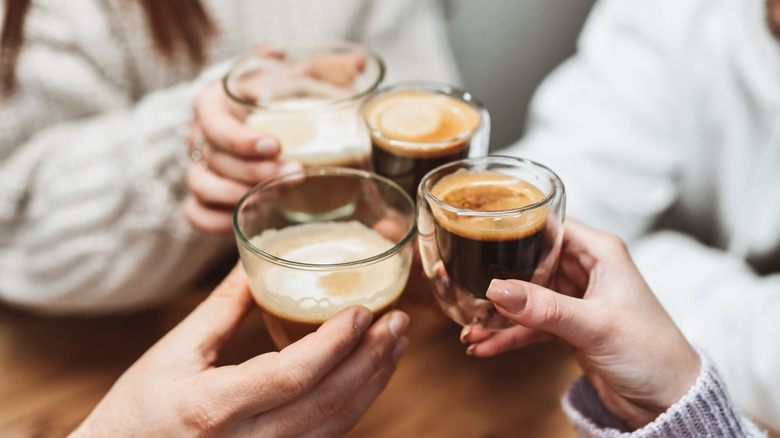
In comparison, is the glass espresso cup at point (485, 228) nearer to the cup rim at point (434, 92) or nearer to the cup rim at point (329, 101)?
the cup rim at point (434, 92)

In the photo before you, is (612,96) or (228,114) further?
(612,96)

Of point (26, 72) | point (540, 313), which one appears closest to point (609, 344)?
point (540, 313)

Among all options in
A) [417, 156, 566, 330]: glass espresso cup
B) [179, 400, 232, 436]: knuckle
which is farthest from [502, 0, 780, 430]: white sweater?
[179, 400, 232, 436]: knuckle

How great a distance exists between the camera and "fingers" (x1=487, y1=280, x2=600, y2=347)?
53cm

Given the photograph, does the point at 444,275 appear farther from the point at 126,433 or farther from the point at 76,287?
the point at 76,287

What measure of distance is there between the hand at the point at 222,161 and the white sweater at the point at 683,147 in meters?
0.62

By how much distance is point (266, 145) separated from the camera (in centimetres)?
78

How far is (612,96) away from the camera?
4.18 ft

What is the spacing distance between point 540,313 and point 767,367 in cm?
58

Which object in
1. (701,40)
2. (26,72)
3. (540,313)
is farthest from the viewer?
(701,40)

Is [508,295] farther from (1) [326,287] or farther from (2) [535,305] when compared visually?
(1) [326,287]

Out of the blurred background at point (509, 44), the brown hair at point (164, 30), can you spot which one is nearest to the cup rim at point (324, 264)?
the brown hair at point (164, 30)

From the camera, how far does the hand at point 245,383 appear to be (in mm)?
534

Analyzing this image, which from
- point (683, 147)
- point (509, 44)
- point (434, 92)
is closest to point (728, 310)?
point (683, 147)
